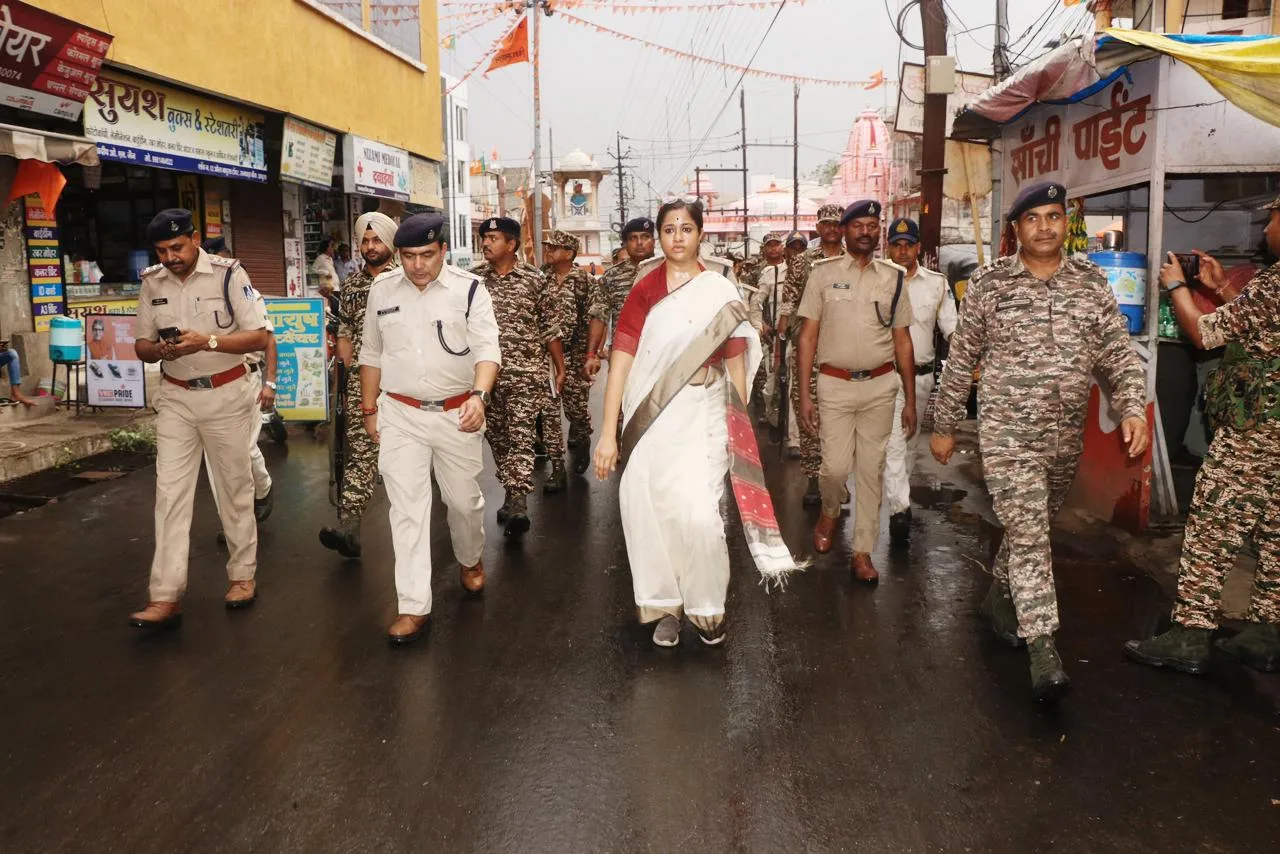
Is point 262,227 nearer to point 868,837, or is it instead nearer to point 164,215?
point 164,215

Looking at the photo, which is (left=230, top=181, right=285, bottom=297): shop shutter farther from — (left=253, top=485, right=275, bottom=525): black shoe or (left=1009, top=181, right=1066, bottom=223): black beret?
(left=1009, top=181, right=1066, bottom=223): black beret

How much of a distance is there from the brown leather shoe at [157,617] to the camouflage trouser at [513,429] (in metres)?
2.40

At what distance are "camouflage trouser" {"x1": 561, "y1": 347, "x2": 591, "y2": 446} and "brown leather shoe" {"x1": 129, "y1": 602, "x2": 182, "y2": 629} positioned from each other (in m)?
4.46

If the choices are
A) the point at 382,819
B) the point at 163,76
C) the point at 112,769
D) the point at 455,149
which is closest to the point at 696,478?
the point at 382,819

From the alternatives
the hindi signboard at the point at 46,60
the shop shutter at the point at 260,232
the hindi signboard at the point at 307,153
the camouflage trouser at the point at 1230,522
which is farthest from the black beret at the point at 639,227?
the shop shutter at the point at 260,232

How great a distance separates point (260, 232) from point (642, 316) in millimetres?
12927

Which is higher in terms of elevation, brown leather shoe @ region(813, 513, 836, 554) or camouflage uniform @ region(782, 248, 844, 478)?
camouflage uniform @ region(782, 248, 844, 478)

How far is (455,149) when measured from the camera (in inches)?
2089

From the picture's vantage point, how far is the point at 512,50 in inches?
909

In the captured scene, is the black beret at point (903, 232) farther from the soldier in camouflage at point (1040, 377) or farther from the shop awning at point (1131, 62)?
the soldier in camouflage at point (1040, 377)

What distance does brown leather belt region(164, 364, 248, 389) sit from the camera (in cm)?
484

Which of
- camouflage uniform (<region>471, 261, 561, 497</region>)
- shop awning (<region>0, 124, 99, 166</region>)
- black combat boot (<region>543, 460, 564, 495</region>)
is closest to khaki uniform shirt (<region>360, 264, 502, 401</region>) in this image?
camouflage uniform (<region>471, 261, 561, 497</region>)

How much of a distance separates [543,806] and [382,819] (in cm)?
50

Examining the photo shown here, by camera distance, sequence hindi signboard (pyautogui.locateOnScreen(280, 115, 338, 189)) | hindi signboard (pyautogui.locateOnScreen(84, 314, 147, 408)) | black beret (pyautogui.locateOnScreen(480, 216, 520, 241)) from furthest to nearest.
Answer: hindi signboard (pyautogui.locateOnScreen(280, 115, 338, 189)) → hindi signboard (pyautogui.locateOnScreen(84, 314, 147, 408)) → black beret (pyautogui.locateOnScreen(480, 216, 520, 241))
